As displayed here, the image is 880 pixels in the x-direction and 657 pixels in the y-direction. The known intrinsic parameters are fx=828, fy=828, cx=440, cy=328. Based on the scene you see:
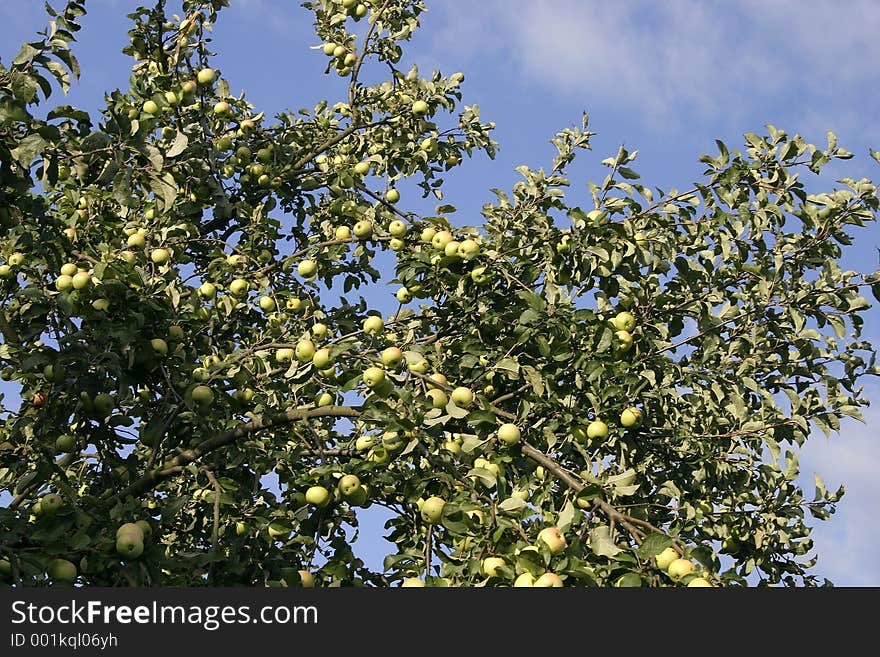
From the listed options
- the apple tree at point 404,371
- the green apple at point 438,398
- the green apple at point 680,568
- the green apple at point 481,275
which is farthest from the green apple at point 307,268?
the green apple at point 680,568

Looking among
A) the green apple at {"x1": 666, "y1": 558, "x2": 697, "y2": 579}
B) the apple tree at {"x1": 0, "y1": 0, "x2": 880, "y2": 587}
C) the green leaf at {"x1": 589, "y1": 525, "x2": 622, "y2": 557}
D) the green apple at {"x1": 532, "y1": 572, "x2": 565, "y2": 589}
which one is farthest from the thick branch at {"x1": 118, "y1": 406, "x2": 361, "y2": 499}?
the green apple at {"x1": 666, "y1": 558, "x2": 697, "y2": 579}

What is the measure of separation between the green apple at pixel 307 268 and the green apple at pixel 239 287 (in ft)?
1.51

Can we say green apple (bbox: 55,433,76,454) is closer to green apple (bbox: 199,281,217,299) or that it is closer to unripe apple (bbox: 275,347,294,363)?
unripe apple (bbox: 275,347,294,363)

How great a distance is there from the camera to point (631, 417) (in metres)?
5.45

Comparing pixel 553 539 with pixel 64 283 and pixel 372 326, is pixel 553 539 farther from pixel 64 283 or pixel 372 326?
pixel 64 283

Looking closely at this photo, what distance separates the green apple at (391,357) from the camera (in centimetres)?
480

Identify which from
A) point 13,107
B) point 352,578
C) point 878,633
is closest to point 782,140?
point 878,633

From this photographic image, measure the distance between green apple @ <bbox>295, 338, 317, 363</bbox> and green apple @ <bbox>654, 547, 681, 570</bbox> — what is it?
101 inches

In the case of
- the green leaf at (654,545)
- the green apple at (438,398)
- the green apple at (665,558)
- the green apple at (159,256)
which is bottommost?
the green apple at (665,558)

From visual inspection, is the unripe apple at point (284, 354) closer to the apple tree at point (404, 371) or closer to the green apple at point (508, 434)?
the apple tree at point (404, 371)

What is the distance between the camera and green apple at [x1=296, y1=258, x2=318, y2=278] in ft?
22.1

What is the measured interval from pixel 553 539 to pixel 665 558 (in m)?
0.49

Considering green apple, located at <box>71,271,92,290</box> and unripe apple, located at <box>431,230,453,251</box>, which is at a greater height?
unripe apple, located at <box>431,230,453,251</box>

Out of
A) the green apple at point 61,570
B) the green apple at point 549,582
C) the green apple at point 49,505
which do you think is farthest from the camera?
the green apple at point 49,505
